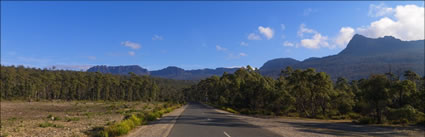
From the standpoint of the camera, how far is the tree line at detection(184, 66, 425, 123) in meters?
23.1

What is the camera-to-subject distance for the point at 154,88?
5044 inches

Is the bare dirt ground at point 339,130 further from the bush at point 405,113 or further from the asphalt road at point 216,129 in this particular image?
the asphalt road at point 216,129

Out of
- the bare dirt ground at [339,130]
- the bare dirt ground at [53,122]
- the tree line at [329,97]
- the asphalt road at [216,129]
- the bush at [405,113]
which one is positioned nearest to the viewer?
the asphalt road at [216,129]

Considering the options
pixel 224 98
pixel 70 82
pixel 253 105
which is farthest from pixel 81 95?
pixel 253 105

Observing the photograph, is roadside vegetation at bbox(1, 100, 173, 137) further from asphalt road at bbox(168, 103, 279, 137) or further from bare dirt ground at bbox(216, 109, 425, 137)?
bare dirt ground at bbox(216, 109, 425, 137)

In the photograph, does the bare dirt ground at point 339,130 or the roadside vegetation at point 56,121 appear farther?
Result: the roadside vegetation at point 56,121

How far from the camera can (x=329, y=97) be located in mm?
37938

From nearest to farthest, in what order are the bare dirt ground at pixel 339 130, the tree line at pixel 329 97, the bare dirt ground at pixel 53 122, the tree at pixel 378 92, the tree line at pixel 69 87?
the bare dirt ground at pixel 339 130, the bare dirt ground at pixel 53 122, the tree line at pixel 329 97, the tree at pixel 378 92, the tree line at pixel 69 87

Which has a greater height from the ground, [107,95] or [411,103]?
[411,103]

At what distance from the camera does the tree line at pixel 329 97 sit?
23094 millimetres

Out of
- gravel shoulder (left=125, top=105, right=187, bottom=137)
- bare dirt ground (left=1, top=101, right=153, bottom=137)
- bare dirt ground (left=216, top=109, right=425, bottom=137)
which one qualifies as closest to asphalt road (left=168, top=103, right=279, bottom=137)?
gravel shoulder (left=125, top=105, right=187, bottom=137)

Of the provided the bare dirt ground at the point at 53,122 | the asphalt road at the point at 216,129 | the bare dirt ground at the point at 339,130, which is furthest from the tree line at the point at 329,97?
the bare dirt ground at the point at 53,122

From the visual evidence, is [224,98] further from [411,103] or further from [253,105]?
[411,103]

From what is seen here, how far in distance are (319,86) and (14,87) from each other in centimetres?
11272
